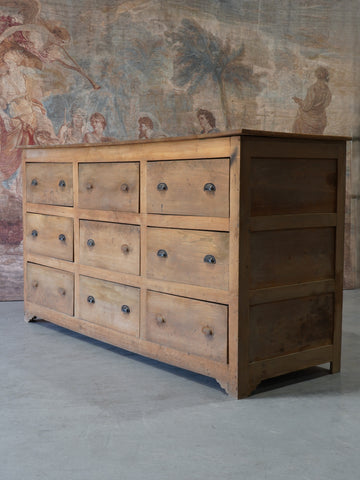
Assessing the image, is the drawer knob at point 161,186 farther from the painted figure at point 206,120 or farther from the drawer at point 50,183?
the painted figure at point 206,120

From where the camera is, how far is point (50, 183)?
17.6 feet

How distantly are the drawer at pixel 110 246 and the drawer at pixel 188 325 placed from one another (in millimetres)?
336

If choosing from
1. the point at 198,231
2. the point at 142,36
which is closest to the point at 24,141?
the point at 142,36

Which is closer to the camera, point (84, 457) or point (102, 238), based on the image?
point (84, 457)

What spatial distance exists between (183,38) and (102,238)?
321cm

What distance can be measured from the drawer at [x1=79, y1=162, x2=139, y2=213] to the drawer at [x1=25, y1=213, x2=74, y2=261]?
0.33 meters

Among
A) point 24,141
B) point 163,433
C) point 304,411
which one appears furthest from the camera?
point 24,141

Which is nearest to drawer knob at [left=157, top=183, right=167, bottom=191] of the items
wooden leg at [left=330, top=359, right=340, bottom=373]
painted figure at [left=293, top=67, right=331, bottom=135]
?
wooden leg at [left=330, top=359, right=340, bottom=373]

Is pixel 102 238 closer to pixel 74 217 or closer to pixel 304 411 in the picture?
pixel 74 217

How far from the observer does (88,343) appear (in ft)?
16.7

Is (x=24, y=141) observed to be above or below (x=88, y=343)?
above

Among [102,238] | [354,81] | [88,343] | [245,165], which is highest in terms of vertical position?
[354,81]

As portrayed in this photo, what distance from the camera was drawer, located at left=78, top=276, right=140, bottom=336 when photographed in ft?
14.9

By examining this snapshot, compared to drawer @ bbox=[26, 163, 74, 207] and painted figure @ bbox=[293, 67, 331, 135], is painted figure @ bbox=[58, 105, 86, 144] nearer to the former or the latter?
drawer @ bbox=[26, 163, 74, 207]
